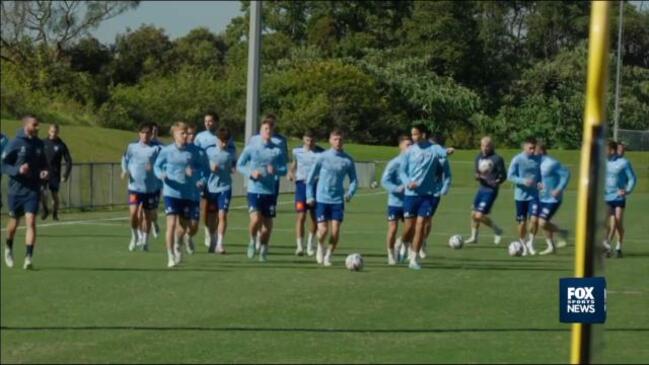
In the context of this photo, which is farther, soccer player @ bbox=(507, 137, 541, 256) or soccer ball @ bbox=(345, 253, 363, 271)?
soccer player @ bbox=(507, 137, 541, 256)

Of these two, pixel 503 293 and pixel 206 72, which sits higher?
pixel 206 72

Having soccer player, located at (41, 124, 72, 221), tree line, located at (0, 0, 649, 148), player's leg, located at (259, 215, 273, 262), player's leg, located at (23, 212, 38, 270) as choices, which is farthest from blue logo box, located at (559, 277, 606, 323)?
player's leg, located at (259, 215, 273, 262)

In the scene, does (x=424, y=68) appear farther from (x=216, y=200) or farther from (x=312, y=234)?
(x=312, y=234)

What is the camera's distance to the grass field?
28.4 ft

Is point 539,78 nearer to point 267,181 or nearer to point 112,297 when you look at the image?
point 112,297

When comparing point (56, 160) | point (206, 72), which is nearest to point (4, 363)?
point (56, 160)

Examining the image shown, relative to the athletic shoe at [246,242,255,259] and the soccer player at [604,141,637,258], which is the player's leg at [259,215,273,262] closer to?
the athletic shoe at [246,242,255,259]

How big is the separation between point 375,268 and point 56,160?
368 inches

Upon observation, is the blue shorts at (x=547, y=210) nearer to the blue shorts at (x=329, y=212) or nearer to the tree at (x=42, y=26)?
the blue shorts at (x=329, y=212)

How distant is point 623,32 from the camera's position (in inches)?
305

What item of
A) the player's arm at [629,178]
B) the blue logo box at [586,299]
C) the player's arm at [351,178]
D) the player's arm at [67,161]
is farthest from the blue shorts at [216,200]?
the blue logo box at [586,299]

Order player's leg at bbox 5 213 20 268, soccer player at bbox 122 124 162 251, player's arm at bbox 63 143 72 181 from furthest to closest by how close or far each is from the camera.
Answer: soccer player at bbox 122 124 162 251 < player's arm at bbox 63 143 72 181 < player's leg at bbox 5 213 20 268

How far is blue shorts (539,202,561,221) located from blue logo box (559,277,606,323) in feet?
41.6

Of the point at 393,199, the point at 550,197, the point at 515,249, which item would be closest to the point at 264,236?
the point at 393,199
